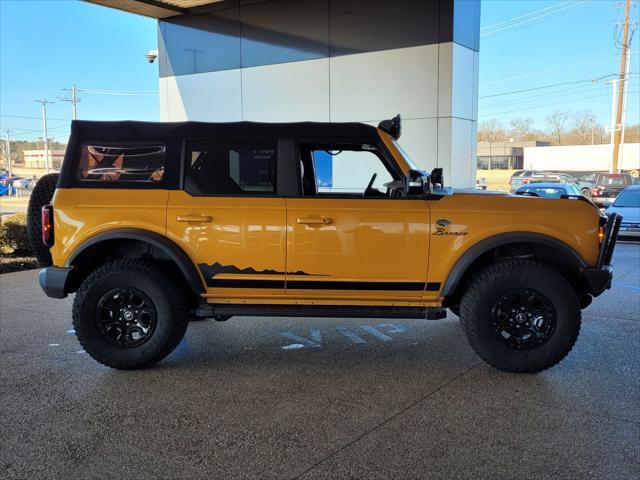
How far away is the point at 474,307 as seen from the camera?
4.43 m

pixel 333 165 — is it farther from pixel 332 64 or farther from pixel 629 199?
pixel 629 199

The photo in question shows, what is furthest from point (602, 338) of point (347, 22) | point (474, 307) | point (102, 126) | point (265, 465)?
point (347, 22)

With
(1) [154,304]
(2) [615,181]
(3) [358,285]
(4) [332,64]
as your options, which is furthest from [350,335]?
(2) [615,181]

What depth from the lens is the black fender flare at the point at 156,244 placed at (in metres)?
4.48

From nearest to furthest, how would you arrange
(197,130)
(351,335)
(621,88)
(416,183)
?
(416,183) < (197,130) < (351,335) < (621,88)

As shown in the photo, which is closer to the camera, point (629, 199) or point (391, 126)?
point (391, 126)

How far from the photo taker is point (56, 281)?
182 inches

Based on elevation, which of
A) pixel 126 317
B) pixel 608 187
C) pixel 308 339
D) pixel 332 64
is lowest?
pixel 308 339

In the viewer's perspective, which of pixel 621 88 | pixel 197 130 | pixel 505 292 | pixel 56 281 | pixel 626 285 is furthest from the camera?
pixel 621 88

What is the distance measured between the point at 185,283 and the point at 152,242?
50 cm

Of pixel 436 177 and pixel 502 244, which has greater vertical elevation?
pixel 436 177

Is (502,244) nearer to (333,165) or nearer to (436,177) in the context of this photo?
(436,177)

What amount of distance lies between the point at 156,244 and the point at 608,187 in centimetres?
2154

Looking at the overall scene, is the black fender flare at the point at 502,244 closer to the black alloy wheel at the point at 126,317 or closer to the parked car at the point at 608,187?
the black alloy wheel at the point at 126,317
